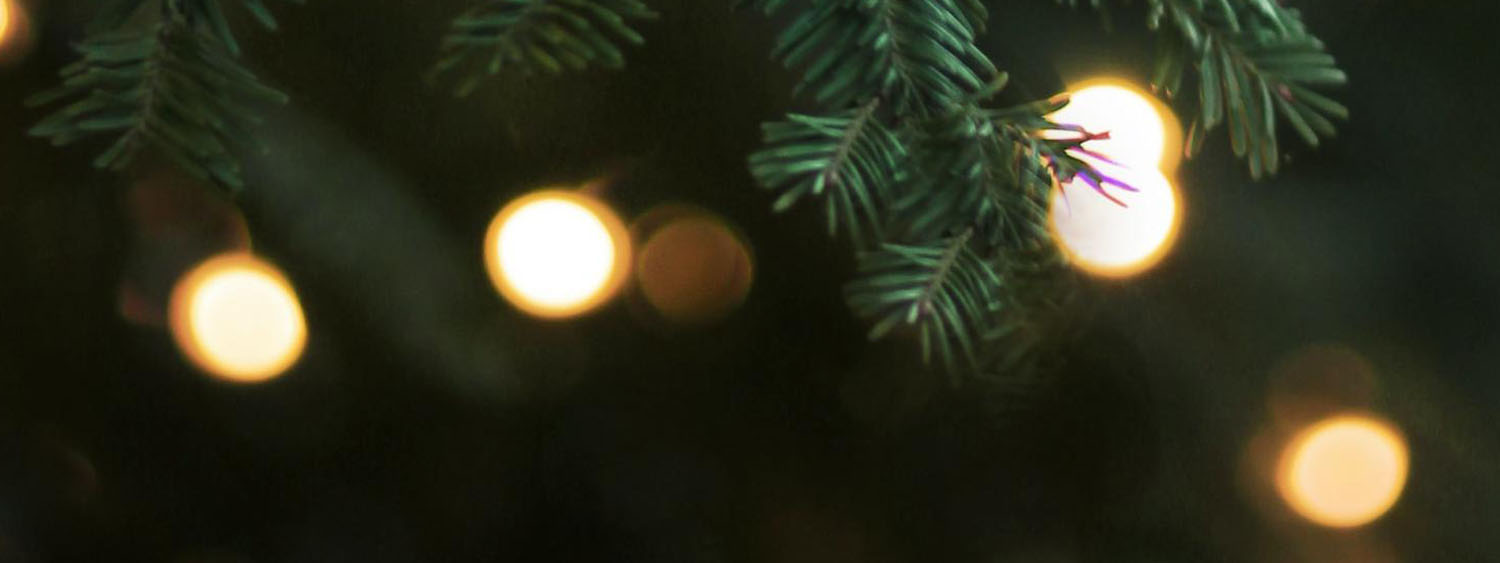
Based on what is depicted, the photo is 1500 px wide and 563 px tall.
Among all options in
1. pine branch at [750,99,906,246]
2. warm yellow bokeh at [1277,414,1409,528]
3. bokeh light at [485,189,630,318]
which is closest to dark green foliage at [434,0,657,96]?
pine branch at [750,99,906,246]

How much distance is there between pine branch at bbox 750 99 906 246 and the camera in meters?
0.19

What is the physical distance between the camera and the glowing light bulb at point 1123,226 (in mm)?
351

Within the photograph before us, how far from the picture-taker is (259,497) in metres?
0.37

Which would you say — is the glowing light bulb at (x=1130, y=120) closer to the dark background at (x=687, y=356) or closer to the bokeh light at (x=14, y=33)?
the dark background at (x=687, y=356)

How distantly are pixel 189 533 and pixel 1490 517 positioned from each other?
443mm

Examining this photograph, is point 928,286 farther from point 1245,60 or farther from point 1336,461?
point 1336,461

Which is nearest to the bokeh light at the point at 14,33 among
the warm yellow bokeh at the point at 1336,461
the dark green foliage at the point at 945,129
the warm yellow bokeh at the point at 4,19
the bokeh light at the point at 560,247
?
the warm yellow bokeh at the point at 4,19

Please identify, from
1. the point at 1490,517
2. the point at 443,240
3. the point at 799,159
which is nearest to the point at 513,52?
the point at 799,159

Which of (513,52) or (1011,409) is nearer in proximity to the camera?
(513,52)

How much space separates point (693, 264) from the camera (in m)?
0.35

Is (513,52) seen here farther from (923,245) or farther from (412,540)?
(412,540)

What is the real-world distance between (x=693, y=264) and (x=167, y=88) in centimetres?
18

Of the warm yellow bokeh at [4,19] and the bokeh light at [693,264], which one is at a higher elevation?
the warm yellow bokeh at [4,19]

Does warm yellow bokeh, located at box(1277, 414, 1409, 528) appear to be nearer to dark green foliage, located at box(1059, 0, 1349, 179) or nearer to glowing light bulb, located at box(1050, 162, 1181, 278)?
glowing light bulb, located at box(1050, 162, 1181, 278)
